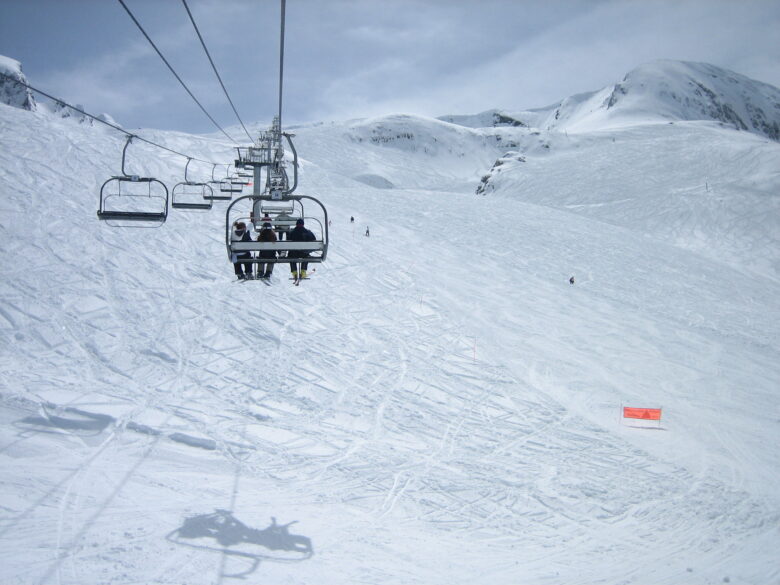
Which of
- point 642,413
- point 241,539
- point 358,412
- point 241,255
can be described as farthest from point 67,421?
point 642,413

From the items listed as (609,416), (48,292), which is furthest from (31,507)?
(609,416)

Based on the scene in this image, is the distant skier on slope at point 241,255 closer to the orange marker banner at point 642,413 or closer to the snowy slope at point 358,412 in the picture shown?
the snowy slope at point 358,412

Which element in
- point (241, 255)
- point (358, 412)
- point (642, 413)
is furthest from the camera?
point (642, 413)

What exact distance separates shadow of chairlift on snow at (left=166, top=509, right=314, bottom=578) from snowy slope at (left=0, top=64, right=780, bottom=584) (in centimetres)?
5

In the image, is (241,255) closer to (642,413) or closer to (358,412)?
(358,412)

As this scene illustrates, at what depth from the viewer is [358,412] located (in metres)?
13.7

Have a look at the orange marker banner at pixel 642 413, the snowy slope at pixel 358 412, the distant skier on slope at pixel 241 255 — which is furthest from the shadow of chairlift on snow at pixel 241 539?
the orange marker banner at pixel 642 413

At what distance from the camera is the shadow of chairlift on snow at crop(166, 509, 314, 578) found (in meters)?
8.55

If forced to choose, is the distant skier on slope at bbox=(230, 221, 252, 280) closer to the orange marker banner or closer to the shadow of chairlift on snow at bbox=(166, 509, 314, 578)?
the shadow of chairlift on snow at bbox=(166, 509, 314, 578)

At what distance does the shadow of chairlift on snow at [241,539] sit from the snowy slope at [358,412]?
51mm

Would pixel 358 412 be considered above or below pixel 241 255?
below

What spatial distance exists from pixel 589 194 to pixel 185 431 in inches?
2013

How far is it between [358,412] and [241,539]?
521 cm

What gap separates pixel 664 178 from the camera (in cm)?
5597
